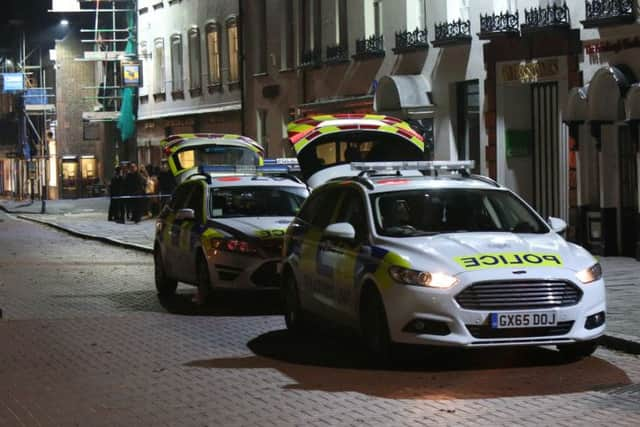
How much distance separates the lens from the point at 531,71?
86.1 feet

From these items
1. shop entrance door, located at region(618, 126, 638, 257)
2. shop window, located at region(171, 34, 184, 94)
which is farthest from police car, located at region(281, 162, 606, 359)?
shop window, located at region(171, 34, 184, 94)

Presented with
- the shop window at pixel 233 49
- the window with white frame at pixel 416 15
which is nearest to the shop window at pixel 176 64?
the shop window at pixel 233 49

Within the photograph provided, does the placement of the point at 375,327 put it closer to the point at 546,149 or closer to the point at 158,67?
the point at 546,149

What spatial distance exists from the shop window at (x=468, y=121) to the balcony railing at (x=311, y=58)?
7.70 meters

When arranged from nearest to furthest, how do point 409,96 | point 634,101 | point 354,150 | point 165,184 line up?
point 634,101
point 354,150
point 409,96
point 165,184

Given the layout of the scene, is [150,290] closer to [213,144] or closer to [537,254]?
[537,254]

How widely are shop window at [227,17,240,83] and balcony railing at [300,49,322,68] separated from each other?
20.6ft

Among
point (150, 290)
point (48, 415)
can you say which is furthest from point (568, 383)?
point (150, 290)

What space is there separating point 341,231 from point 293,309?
6.46 feet

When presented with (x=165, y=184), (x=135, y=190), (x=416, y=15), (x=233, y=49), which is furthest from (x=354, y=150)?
(x=233, y=49)

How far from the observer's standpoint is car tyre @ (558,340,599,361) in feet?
38.2

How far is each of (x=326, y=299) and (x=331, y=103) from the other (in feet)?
74.3

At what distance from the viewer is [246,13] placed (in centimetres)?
4350

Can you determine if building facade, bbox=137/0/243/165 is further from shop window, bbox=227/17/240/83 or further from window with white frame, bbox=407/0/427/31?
window with white frame, bbox=407/0/427/31
